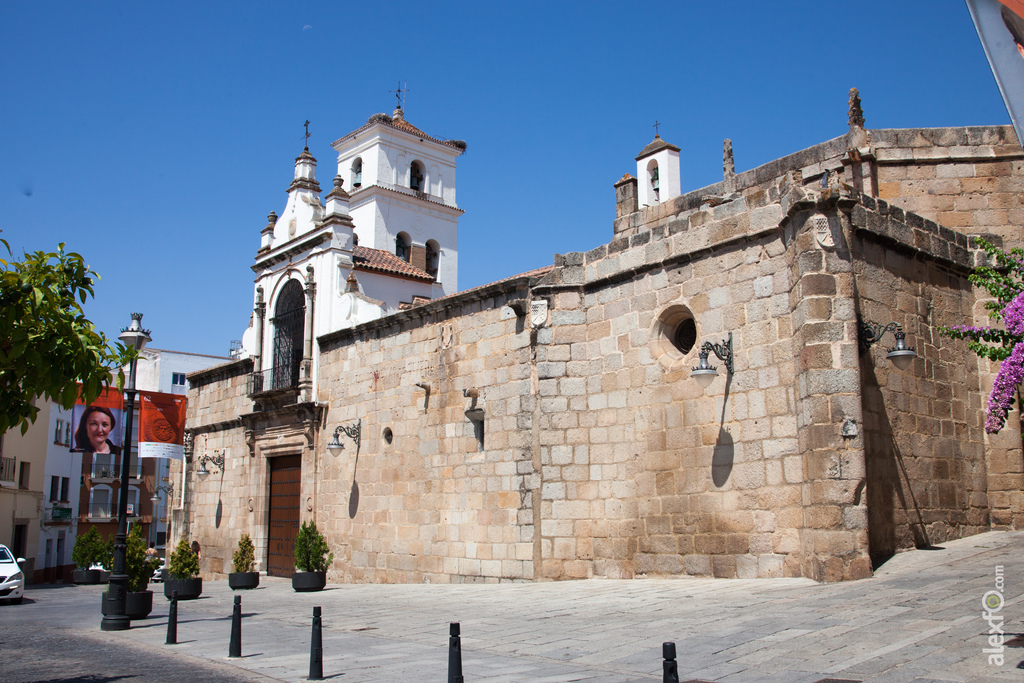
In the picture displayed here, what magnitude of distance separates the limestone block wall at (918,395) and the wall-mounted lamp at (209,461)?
1822 cm

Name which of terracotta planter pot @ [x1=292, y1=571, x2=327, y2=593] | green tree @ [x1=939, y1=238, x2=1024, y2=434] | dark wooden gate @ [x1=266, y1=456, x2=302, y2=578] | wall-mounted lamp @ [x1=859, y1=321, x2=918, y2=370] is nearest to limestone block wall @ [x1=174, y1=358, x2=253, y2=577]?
dark wooden gate @ [x1=266, y1=456, x2=302, y2=578]

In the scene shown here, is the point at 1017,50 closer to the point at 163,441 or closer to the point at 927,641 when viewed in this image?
the point at 927,641

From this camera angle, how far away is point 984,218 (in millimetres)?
13312

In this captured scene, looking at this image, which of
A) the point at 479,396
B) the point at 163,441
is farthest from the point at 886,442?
the point at 163,441

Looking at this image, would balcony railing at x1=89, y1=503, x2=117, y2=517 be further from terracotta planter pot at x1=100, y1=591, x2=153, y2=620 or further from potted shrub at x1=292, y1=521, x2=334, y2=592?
terracotta planter pot at x1=100, y1=591, x2=153, y2=620

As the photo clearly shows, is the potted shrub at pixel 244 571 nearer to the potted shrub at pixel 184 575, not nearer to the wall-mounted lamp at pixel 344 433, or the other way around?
the potted shrub at pixel 184 575

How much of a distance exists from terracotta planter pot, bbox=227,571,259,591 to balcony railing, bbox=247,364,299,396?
15.3 ft

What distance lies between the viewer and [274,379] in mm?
21531

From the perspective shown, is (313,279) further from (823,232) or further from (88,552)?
(823,232)

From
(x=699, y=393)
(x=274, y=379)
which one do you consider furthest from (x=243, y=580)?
(x=699, y=393)

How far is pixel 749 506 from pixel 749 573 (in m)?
0.86

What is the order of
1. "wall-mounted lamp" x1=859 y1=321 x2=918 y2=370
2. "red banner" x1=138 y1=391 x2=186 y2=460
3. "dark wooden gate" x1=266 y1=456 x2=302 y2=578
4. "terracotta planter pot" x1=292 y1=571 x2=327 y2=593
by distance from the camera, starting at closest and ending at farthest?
"wall-mounted lamp" x1=859 y1=321 x2=918 y2=370 < "terracotta planter pot" x1=292 y1=571 x2=327 y2=593 < "red banner" x1=138 y1=391 x2=186 y2=460 < "dark wooden gate" x1=266 y1=456 x2=302 y2=578

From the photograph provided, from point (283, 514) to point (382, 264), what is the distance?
6.79 meters

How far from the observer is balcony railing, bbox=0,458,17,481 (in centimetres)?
2737
